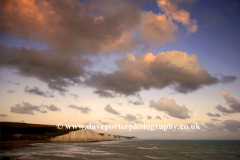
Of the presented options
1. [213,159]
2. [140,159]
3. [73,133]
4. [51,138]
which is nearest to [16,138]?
[51,138]

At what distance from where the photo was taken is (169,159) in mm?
37844

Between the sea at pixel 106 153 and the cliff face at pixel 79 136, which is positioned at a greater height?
the sea at pixel 106 153

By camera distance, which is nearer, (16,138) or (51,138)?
(16,138)

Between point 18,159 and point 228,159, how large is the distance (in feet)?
161

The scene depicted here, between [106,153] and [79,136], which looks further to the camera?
[79,136]

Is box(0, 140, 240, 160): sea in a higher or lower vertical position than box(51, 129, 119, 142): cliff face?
higher

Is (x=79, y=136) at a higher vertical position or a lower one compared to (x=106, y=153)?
lower

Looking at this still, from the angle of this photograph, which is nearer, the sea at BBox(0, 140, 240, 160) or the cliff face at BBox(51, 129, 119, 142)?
the sea at BBox(0, 140, 240, 160)

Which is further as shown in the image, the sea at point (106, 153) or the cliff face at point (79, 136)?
the cliff face at point (79, 136)

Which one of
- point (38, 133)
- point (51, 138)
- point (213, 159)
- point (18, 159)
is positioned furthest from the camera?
point (38, 133)

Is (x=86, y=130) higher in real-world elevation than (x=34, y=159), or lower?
lower

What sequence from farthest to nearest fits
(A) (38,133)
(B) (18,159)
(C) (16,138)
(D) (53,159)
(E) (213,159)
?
(A) (38,133) → (C) (16,138) → (E) (213,159) → (D) (53,159) → (B) (18,159)

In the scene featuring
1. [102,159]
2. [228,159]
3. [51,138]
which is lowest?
[51,138]

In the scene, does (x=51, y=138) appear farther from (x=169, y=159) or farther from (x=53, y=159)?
(x=169, y=159)
